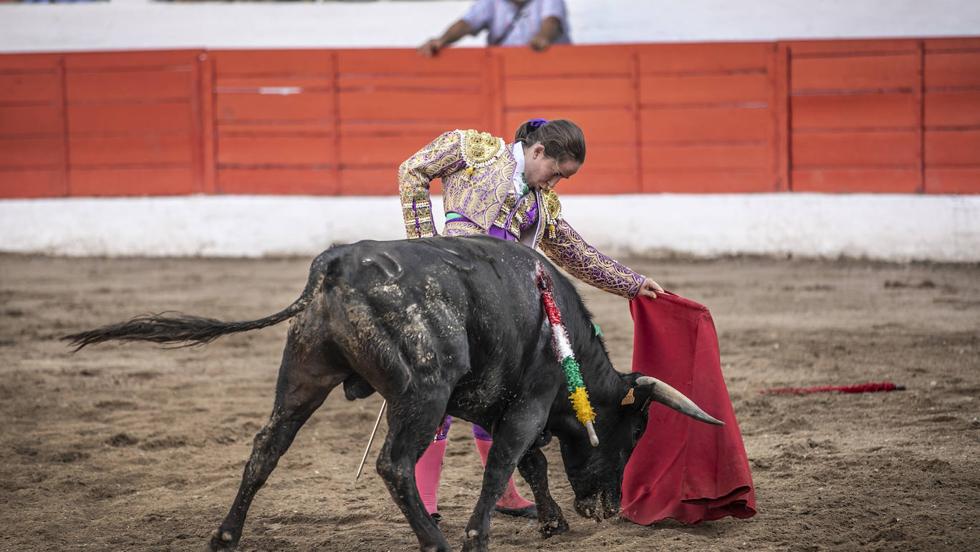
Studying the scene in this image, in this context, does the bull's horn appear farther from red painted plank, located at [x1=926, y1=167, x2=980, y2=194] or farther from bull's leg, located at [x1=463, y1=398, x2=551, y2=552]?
red painted plank, located at [x1=926, y1=167, x2=980, y2=194]

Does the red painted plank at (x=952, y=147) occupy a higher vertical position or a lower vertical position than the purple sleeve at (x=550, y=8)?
lower

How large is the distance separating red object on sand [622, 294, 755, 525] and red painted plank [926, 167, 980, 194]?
5748mm

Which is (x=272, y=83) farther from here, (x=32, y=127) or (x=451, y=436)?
(x=451, y=436)

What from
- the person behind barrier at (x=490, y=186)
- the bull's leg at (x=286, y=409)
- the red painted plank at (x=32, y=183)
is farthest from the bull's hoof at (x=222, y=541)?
the red painted plank at (x=32, y=183)

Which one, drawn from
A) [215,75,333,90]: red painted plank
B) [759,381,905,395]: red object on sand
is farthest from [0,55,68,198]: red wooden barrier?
[759,381,905,395]: red object on sand

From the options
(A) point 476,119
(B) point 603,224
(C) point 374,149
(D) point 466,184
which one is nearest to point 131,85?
(C) point 374,149

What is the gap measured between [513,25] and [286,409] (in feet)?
22.3

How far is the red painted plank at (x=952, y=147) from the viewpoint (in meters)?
8.71

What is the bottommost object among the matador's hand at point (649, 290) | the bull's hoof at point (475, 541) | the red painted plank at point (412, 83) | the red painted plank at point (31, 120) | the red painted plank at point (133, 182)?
the bull's hoof at point (475, 541)

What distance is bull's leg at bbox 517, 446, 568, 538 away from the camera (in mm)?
3307

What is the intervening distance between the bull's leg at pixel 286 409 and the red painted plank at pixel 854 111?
6.94m

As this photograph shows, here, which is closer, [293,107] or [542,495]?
[542,495]

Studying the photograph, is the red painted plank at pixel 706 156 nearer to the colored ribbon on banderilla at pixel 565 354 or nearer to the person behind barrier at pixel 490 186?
the person behind barrier at pixel 490 186

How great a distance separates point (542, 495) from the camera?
3.30m
